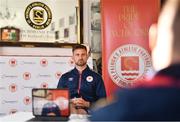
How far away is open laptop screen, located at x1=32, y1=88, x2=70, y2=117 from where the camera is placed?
8.14ft

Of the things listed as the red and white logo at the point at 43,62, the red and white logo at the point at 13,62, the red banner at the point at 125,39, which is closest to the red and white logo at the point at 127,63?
the red banner at the point at 125,39

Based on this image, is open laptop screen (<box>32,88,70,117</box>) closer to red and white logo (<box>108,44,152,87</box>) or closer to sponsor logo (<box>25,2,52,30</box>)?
red and white logo (<box>108,44,152,87</box>)

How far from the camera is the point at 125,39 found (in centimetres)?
462

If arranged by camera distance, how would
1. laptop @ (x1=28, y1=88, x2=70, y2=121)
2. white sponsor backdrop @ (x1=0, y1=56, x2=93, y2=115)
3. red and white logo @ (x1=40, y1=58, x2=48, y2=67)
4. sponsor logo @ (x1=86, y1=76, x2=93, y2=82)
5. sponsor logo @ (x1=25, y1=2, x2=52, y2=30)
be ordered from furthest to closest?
sponsor logo @ (x1=25, y1=2, x2=52, y2=30) → red and white logo @ (x1=40, y1=58, x2=48, y2=67) → white sponsor backdrop @ (x1=0, y1=56, x2=93, y2=115) → sponsor logo @ (x1=86, y1=76, x2=93, y2=82) → laptop @ (x1=28, y1=88, x2=70, y2=121)

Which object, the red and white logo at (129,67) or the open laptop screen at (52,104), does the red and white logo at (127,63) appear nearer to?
the red and white logo at (129,67)

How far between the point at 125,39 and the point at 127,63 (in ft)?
1.00

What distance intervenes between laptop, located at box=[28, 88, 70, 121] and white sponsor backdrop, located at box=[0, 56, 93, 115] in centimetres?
208

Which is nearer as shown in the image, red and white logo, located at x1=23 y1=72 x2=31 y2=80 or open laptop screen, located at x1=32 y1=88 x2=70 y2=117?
open laptop screen, located at x1=32 y1=88 x2=70 y2=117

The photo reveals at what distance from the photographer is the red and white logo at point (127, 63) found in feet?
15.1

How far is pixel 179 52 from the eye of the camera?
0.49 metres

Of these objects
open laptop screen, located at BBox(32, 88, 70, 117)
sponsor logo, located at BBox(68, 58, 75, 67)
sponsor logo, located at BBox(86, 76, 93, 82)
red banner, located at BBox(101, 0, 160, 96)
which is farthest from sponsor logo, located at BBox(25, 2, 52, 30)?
open laptop screen, located at BBox(32, 88, 70, 117)

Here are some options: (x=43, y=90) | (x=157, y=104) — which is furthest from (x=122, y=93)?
(x=43, y=90)

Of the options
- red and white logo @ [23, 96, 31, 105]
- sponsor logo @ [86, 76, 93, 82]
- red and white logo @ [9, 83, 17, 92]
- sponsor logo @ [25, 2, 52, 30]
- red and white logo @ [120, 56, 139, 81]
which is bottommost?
red and white logo @ [23, 96, 31, 105]

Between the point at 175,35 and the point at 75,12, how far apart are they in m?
4.52
